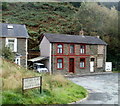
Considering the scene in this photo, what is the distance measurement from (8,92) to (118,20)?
98.9 ft

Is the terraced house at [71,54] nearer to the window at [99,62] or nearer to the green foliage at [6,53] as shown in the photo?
the window at [99,62]

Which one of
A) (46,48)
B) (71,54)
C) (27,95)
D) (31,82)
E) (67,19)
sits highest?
(67,19)

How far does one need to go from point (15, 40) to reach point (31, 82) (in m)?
12.6

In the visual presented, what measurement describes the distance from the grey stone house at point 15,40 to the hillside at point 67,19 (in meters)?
9.64

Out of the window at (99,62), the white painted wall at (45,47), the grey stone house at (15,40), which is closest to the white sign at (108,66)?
the window at (99,62)

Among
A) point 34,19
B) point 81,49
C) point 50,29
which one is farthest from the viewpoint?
point 34,19

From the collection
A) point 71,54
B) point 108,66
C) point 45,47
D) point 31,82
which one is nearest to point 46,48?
point 45,47

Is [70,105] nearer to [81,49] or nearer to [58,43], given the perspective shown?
[58,43]

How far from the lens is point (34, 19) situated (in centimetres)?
4884

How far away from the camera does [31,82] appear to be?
9.30 m

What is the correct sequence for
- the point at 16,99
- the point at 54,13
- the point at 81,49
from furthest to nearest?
1. the point at 54,13
2. the point at 81,49
3. the point at 16,99

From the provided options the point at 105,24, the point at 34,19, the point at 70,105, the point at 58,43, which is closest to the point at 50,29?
the point at 34,19

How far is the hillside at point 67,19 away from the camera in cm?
3350

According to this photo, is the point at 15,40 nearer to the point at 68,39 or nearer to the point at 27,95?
the point at 68,39
